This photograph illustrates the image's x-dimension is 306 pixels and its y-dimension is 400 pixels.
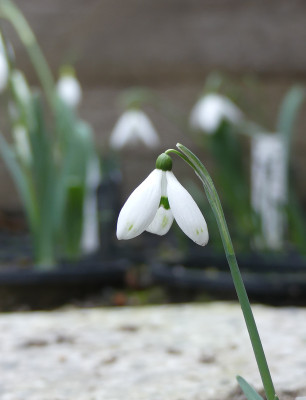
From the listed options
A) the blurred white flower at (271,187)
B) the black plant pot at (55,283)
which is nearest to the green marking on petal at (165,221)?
the black plant pot at (55,283)

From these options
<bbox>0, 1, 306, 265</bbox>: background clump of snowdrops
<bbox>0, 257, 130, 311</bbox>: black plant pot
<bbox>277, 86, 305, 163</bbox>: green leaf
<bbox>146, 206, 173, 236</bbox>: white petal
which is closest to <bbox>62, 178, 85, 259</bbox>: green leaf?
<bbox>0, 1, 306, 265</bbox>: background clump of snowdrops

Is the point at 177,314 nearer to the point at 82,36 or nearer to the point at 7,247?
the point at 7,247

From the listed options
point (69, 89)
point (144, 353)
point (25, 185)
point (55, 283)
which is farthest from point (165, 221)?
point (69, 89)

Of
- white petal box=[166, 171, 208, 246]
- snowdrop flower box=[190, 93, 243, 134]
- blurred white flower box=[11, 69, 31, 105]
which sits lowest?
white petal box=[166, 171, 208, 246]

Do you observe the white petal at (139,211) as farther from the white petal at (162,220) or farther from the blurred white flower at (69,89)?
the blurred white flower at (69,89)

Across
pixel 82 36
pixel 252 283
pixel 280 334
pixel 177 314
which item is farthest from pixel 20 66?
pixel 280 334

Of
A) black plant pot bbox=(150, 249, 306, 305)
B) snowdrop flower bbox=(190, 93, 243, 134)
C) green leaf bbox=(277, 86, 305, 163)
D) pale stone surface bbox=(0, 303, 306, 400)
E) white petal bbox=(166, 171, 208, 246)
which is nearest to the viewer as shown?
white petal bbox=(166, 171, 208, 246)

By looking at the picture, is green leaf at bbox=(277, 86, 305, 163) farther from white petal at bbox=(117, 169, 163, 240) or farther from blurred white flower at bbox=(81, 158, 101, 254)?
white petal at bbox=(117, 169, 163, 240)
